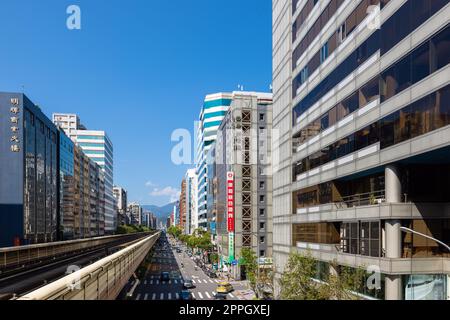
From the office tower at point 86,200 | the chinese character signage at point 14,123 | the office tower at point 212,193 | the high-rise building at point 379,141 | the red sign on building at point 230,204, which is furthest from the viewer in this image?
the office tower at point 86,200

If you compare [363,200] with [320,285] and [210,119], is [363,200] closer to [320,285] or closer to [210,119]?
[320,285]

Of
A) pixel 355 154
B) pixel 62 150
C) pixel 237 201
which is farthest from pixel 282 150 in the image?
pixel 62 150

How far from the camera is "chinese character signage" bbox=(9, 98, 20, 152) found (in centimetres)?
8012

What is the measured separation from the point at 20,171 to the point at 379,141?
249ft

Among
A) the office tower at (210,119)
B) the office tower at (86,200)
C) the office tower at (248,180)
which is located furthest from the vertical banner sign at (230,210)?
the office tower at (86,200)

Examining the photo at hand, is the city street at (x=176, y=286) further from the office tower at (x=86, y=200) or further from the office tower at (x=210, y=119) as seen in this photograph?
the office tower at (x=86, y=200)

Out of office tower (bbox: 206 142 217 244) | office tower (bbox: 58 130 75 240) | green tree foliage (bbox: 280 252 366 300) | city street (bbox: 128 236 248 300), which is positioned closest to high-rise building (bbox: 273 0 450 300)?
green tree foliage (bbox: 280 252 366 300)

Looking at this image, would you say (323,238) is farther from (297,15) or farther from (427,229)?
(297,15)

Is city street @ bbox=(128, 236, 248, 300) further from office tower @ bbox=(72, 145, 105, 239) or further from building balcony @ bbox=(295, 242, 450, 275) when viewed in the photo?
office tower @ bbox=(72, 145, 105, 239)

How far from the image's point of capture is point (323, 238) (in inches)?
1313

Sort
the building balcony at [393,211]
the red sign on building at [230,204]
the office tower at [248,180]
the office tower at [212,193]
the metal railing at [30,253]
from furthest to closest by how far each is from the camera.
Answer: the office tower at [212,193], the office tower at [248,180], the red sign on building at [230,204], the metal railing at [30,253], the building balcony at [393,211]

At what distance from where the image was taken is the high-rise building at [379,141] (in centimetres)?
2048

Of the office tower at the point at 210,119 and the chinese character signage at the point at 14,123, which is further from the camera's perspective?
the office tower at the point at 210,119

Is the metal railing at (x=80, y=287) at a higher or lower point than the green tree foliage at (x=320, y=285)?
higher
